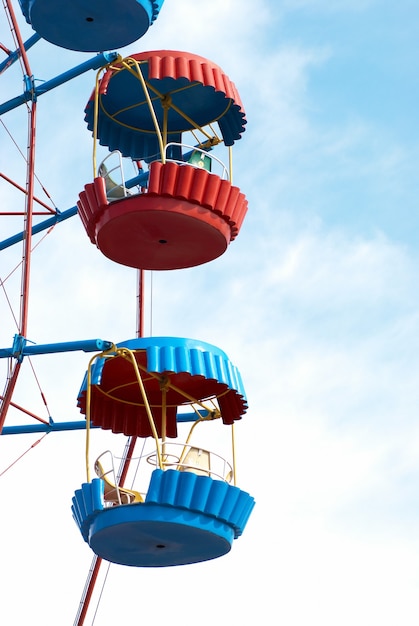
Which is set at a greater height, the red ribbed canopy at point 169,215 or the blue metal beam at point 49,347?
the red ribbed canopy at point 169,215

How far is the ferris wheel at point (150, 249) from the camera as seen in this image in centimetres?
2284

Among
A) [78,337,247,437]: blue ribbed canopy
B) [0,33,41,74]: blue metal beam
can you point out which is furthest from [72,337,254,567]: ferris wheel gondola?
[0,33,41,74]: blue metal beam

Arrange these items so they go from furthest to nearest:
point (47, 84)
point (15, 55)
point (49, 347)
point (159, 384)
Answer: point (15, 55)
point (47, 84)
point (159, 384)
point (49, 347)

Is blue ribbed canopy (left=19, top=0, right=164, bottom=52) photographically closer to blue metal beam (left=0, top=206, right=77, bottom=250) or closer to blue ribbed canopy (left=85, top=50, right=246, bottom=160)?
blue ribbed canopy (left=85, top=50, right=246, bottom=160)

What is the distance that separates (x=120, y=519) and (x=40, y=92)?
923cm

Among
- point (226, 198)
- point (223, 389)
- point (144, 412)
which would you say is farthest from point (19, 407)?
point (226, 198)

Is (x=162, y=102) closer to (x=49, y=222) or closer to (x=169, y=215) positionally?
(x=169, y=215)

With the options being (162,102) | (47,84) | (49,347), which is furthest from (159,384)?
(47,84)

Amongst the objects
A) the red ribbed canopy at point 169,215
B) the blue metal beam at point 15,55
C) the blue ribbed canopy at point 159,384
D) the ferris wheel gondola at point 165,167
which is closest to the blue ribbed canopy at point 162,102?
the ferris wheel gondola at point 165,167

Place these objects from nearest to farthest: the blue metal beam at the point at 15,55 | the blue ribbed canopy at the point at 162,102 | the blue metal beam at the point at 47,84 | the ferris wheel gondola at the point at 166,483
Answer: the ferris wheel gondola at the point at 166,483, the blue ribbed canopy at the point at 162,102, the blue metal beam at the point at 47,84, the blue metal beam at the point at 15,55

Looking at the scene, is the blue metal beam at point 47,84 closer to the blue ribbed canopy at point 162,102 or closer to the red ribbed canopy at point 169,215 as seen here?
the blue ribbed canopy at point 162,102

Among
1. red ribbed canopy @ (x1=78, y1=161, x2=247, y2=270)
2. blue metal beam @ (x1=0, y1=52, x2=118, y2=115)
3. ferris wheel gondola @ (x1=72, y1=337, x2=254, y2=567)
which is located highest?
blue metal beam @ (x1=0, y1=52, x2=118, y2=115)

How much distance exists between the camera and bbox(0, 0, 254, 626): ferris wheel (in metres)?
22.8

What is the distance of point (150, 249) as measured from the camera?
25.8 meters
